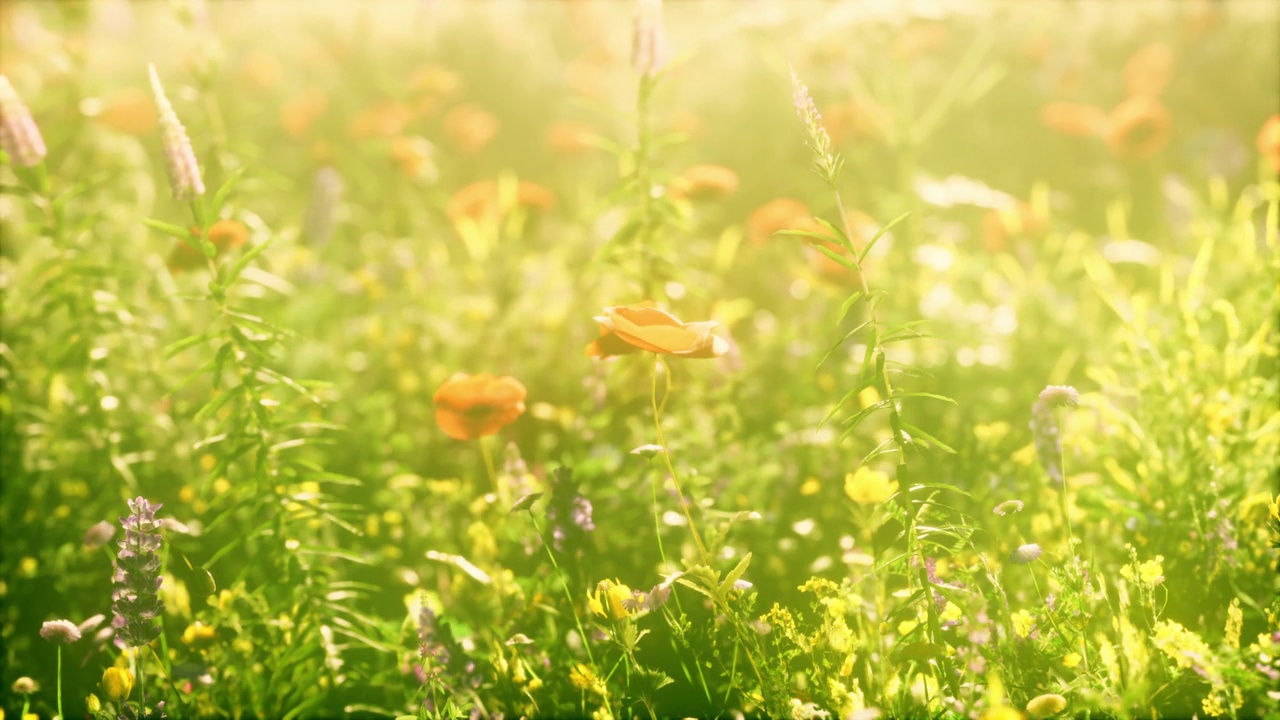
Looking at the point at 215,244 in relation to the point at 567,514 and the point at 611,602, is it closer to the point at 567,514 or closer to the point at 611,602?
the point at 567,514

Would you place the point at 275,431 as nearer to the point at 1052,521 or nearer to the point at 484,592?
the point at 484,592

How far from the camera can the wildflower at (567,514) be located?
1.96 meters

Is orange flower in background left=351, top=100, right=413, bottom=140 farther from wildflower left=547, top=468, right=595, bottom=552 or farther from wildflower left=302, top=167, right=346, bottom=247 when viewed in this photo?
wildflower left=547, top=468, right=595, bottom=552

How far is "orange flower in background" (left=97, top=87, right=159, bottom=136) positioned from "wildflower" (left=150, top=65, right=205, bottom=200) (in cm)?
265

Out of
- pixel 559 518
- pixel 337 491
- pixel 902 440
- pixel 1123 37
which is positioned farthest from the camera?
pixel 1123 37

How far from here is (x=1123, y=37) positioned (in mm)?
5504

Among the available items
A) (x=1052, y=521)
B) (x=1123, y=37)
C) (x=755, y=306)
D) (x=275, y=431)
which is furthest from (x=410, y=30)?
(x=1052, y=521)

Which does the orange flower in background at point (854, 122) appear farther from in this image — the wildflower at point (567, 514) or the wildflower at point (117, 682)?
the wildflower at point (117, 682)

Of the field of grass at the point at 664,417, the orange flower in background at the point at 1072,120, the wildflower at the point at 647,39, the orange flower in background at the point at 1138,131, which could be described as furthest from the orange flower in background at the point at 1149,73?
the wildflower at the point at 647,39

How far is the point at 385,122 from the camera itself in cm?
433

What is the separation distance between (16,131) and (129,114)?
239 centimetres

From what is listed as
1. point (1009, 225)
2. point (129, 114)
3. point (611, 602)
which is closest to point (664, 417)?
point (611, 602)

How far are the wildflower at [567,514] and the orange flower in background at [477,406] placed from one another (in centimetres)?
18

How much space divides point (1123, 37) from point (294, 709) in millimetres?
5707
